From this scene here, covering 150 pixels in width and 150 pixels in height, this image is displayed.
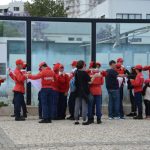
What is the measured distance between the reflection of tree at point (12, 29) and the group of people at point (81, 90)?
6.11 feet

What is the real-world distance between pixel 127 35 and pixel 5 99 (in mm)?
4862

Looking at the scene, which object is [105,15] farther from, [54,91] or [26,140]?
[26,140]

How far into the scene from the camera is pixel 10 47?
18234 mm

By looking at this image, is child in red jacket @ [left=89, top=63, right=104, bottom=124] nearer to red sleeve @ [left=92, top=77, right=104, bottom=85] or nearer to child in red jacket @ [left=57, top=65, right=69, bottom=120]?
red sleeve @ [left=92, top=77, right=104, bottom=85]

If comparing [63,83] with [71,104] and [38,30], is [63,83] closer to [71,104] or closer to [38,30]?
[71,104]

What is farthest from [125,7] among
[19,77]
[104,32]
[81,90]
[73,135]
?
[73,135]

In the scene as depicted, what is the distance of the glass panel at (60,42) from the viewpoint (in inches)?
727

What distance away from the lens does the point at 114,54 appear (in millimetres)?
18969

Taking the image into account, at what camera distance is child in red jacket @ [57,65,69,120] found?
16609 millimetres

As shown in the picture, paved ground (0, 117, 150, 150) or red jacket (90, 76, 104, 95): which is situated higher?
red jacket (90, 76, 104, 95)

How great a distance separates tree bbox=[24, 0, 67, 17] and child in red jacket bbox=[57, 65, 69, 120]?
32.3 m

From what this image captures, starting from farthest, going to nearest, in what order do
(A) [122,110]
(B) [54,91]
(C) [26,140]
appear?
(A) [122,110]
(B) [54,91]
(C) [26,140]

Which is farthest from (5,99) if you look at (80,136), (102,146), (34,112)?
(102,146)

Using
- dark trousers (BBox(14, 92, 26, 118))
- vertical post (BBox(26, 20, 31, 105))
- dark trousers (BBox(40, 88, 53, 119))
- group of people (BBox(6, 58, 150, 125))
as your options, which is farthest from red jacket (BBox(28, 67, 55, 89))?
vertical post (BBox(26, 20, 31, 105))
